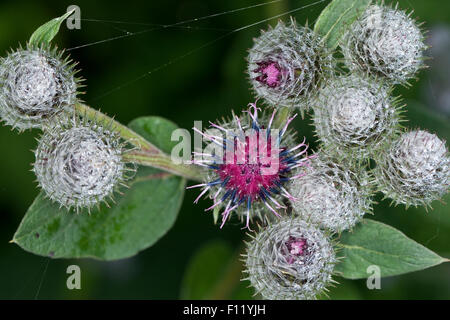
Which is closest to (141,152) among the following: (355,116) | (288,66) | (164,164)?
(164,164)

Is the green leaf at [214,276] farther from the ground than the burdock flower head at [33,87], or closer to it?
closer to it

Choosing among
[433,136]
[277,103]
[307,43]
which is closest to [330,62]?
[307,43]

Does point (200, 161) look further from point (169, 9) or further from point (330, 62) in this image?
point (169, 9)

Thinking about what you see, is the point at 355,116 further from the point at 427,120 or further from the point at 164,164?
the point at 427,120

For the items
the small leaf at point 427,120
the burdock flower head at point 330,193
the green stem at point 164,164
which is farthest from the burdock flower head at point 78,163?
the small leaf at point 427,120

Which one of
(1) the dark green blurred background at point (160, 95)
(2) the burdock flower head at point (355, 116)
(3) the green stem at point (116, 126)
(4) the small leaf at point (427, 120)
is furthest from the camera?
(1) the dark green blurred background at point (160, 95)

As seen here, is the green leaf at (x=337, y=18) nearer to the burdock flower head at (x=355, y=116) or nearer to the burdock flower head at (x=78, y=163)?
the burdock flower head at (x=355, y=116)

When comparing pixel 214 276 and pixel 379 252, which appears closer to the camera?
pixel 379 252

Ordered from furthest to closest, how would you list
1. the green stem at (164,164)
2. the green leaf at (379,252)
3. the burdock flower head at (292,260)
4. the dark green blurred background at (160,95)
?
the dark green blurred background at (160,95) < the green stem at (164,164) < the green leaf at (379,252) < the burdock flower head at (292,260)
